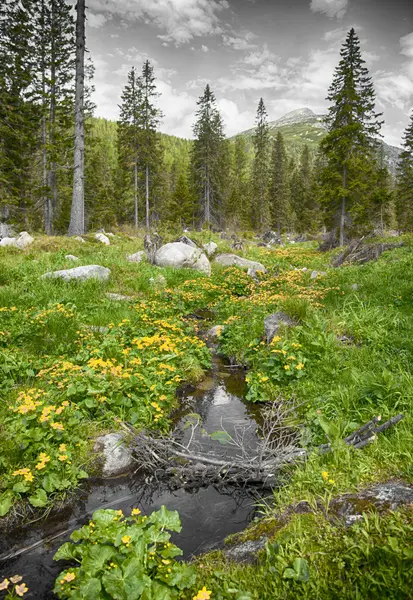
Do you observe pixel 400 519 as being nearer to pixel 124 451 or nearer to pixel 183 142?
pixel 124 451

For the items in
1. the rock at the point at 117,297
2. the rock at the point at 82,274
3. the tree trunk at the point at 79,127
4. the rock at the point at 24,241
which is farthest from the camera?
the tree trunk at the point at 79,127

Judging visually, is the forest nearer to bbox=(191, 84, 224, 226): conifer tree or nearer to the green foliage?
the green foliage

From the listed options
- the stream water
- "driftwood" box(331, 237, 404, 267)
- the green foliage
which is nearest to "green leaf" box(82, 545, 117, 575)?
the green foliage

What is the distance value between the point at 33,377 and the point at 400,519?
5147 mm

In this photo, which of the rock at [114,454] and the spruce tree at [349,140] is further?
the spruce tree at [349,140]

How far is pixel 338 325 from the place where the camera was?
702 centimetres

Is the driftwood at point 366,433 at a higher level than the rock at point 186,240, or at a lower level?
lower

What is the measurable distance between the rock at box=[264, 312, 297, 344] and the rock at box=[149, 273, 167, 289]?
5149mm

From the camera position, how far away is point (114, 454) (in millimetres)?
4254

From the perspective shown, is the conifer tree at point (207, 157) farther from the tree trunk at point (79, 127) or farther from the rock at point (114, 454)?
the rock at point (114, 454)

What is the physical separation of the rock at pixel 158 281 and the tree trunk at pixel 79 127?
7731 mm

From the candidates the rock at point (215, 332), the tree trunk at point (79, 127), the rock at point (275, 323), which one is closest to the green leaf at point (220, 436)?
the rock at point (275, 323)

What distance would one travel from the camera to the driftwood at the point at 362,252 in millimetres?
15273

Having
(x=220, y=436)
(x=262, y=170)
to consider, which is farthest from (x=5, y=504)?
(x=262, y=170)
